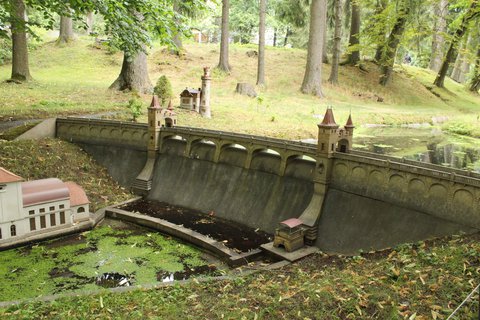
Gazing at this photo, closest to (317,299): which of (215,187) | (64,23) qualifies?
(215,187)

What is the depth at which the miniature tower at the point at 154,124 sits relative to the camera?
2362 centimetres

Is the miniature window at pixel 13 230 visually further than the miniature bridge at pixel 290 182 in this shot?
Yes

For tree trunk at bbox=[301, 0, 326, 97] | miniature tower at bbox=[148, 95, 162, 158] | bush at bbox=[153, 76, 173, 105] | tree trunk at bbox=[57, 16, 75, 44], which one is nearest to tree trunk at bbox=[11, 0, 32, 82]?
bush at bbox=[153, 76, 173, 105]

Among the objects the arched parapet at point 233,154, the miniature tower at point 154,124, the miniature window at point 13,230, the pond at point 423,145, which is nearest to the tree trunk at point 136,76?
the miniature tower at point 154,124

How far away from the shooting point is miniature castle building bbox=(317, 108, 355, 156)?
659 inches

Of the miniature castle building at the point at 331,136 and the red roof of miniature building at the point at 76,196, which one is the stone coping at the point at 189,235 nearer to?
the red roof of miniature building at the point at 76,196

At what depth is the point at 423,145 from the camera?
27.7m

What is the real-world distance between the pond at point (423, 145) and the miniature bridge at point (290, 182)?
302 inches

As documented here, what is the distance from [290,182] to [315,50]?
2177 cm

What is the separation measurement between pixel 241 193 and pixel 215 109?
12.6 metres

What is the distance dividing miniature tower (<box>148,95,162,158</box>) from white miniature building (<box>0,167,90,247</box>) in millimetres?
5928

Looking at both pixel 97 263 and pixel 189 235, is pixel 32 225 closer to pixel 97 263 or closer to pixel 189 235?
pixel 97 263

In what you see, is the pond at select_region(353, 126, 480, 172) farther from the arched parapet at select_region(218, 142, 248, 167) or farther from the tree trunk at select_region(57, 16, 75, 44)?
the tree trunk at select_region(57, 16, 75, 44)

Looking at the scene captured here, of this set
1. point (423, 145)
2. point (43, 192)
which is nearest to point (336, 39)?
point (423, 145)
